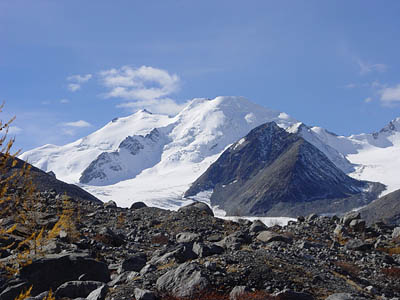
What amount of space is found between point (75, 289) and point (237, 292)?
4901 mm

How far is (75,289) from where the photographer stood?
14062 mm

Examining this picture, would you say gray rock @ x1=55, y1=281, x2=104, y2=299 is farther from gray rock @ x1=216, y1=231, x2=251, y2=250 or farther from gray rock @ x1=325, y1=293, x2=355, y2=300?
gray rock @ x1=325, y1=293, x2=355, y2=300

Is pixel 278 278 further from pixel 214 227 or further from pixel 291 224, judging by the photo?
pixel 291 224

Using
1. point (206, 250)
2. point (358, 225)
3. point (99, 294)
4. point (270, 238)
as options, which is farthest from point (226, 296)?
point (358, 225)

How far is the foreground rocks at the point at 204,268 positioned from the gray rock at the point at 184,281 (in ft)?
0.10

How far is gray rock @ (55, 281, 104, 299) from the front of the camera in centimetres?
1391

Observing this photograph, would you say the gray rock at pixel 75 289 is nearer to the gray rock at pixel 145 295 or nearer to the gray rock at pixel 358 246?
the gray rock at pixel 145 295

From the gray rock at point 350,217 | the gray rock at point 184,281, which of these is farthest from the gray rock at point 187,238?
the gray rock at point 350,217

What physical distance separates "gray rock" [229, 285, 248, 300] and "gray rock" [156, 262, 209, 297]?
816mm

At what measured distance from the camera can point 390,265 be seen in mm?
20531

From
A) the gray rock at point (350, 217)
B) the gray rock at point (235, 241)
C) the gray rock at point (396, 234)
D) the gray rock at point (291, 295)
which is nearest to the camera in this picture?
the gray rock at point (291, 295)

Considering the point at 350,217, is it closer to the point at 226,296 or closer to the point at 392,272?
the point at 392,272

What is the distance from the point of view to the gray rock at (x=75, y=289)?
1391 cm

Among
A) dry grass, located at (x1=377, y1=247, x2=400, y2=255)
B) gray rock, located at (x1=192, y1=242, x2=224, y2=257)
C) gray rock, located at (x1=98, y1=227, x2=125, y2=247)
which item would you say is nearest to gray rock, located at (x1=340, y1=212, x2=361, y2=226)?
dry grass, located at (x1=377, y1=247, x2=400, y2=255)
